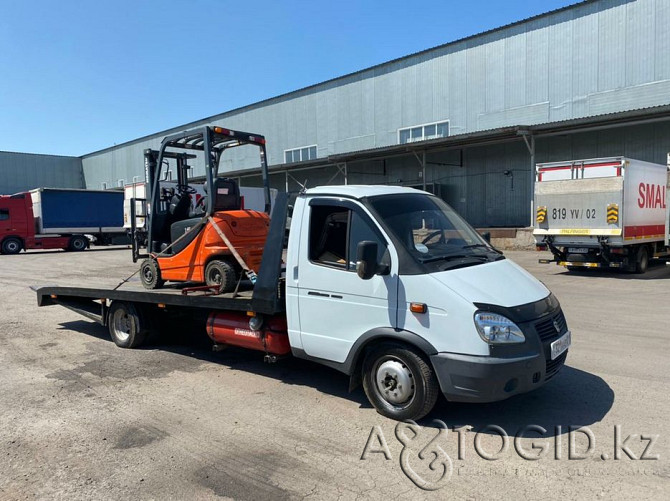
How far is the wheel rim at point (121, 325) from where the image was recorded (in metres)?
7.49

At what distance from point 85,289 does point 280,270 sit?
13.4ft

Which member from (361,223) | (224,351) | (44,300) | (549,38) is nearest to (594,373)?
(361,223)

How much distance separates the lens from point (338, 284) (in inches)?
186

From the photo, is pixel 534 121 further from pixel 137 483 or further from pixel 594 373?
pixel 137 483

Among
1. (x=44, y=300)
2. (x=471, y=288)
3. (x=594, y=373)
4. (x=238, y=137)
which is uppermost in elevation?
(x=238, y=137)

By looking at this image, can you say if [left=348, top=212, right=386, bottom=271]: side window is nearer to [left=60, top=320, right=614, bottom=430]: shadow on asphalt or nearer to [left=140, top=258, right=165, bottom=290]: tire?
[left=60, top=320, right=614, bottom=430]: shadow on asphalt

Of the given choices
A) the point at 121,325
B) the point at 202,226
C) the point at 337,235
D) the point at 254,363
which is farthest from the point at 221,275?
the point at 337,235

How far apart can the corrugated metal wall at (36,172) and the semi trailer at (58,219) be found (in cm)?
3177

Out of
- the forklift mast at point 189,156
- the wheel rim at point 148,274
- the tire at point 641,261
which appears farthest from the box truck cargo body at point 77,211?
the tire at point 641,261

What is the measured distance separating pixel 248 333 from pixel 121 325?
2.99 meters

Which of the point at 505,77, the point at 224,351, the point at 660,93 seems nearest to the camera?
the point at 224,351

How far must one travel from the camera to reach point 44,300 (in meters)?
8.73

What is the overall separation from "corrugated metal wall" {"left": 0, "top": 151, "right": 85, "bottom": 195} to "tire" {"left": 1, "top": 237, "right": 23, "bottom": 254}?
32556mm

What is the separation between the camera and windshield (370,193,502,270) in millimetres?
4562
